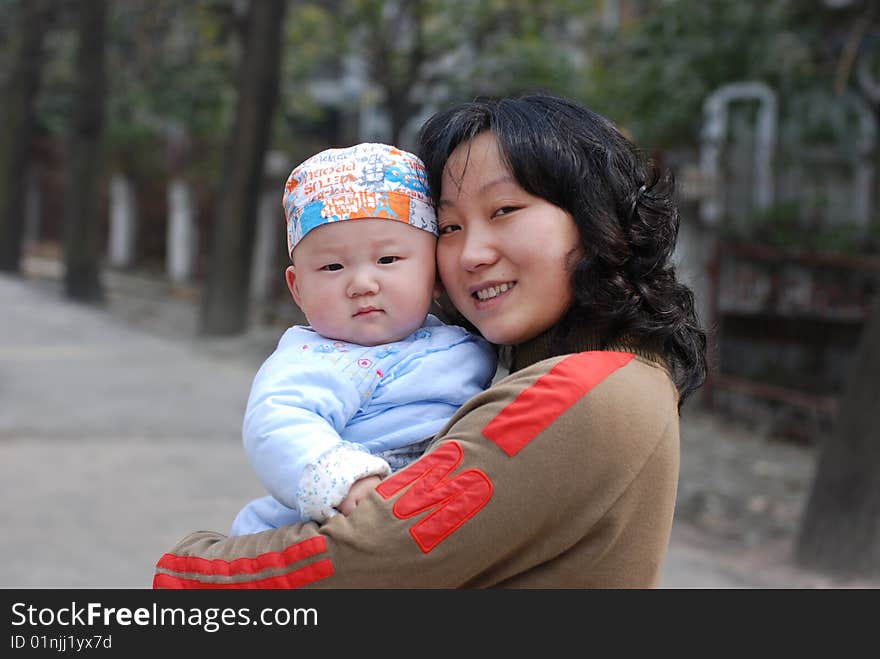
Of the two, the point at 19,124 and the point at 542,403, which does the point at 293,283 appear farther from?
the point at 19,124

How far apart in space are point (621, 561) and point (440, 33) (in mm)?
14171

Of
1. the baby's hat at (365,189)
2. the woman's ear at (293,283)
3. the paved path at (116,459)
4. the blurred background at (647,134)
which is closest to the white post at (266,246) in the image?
the blurred background at (647,134)

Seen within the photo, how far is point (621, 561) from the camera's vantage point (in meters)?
1.64

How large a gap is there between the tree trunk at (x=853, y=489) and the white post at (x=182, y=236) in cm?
1861

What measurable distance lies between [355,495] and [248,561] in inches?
6.9

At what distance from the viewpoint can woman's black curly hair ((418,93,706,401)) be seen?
1692 millimetres

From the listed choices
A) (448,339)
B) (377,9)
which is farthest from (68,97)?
(448,339)

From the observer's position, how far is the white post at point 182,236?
2305 cm

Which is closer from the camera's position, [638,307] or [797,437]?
[638,307]

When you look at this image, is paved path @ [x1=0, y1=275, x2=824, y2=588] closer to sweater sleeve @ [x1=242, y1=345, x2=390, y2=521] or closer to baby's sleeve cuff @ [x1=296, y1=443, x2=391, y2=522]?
sweater sleeve @ [x1=242, y1=345, x2=390, y2=521]

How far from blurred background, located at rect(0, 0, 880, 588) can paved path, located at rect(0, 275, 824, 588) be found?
12.2 inches

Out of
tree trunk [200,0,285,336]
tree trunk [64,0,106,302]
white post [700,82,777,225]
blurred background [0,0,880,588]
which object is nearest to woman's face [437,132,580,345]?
blurred background [0,0,880,588]

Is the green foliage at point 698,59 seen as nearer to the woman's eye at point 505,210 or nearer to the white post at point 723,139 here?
the white post at point 723,139

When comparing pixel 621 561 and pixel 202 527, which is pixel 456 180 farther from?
pixel 202 527
